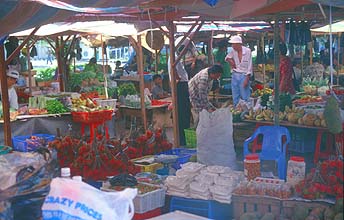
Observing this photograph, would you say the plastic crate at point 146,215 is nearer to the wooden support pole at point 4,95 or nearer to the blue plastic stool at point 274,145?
the blue plastic stool at point 274,145

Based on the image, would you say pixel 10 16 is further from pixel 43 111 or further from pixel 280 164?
pixel 43 111

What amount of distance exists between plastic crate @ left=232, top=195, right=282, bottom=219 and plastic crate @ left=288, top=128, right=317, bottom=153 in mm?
3622

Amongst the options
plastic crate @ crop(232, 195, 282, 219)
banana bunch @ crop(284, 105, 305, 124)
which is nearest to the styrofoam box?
plastic crate @ crop(232, 195, 282, 219)

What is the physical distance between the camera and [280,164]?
213 inches

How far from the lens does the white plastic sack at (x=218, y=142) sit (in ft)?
17.1

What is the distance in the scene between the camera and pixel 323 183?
11.6ft

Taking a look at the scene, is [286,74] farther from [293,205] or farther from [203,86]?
[293,205]

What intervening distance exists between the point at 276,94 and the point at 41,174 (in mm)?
4070

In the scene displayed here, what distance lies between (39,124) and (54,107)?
42 cm

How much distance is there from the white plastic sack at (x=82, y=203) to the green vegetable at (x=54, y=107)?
5.72 meters

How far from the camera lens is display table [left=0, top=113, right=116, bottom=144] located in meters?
7.28

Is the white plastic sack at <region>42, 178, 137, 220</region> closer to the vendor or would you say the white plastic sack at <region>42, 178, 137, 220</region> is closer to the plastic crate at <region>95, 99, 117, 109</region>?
the vendor

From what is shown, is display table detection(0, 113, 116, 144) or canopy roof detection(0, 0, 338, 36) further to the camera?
display table detection(0, 113, 116, 144)

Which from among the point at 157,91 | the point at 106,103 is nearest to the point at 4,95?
the point at 106,103
